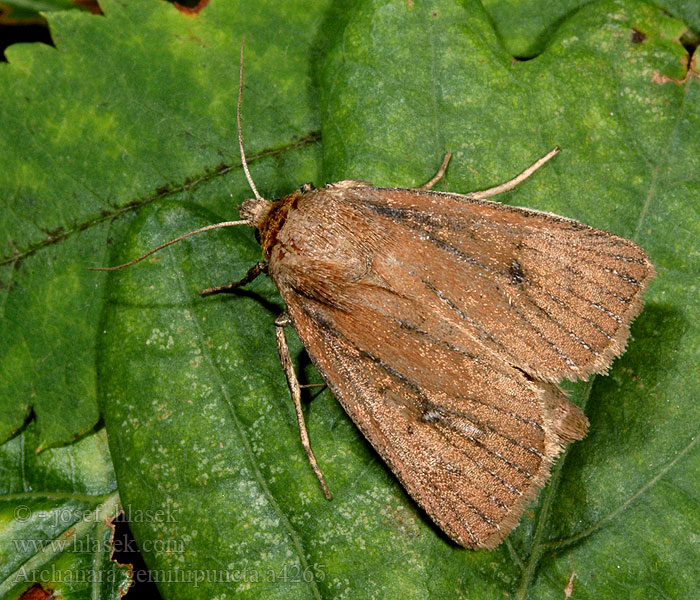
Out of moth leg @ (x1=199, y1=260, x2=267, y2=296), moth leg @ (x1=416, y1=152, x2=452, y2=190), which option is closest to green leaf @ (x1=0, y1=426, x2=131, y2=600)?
moth leg @ (x1=199, y1=260, x2=267, y2=296)

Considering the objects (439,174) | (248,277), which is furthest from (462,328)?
(248,277)

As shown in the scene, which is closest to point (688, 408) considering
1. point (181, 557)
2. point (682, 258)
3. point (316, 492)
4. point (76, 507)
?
point (682, 258)

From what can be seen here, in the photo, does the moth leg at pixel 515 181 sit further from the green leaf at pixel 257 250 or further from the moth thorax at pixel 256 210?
the moth thorax at pixel 256 210

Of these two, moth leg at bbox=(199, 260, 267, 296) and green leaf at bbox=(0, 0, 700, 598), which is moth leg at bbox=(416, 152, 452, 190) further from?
moth leg at bbox=(199, 260, 267, 296)

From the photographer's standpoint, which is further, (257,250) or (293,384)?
(257,250)

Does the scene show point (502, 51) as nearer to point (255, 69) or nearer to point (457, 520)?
point (255, 69)

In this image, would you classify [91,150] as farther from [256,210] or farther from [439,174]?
[439,174]
